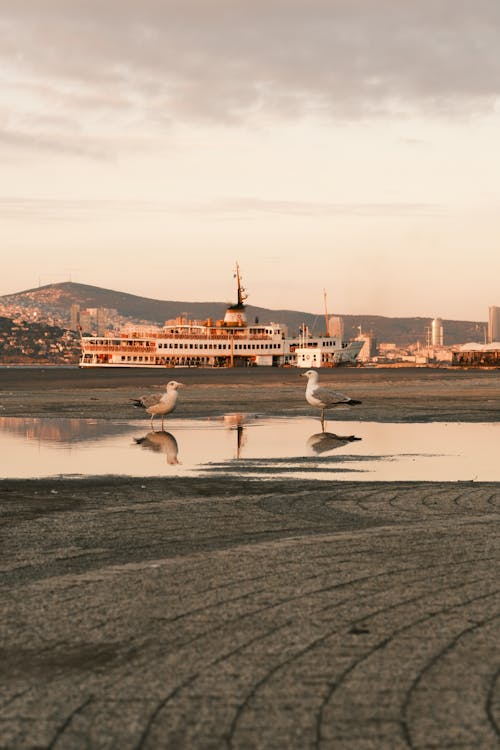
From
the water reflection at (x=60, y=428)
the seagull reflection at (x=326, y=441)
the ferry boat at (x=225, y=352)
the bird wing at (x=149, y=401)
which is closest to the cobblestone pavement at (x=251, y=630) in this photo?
the seagull reflection at (x=326, y=441)

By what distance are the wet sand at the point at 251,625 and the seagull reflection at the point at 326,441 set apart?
808cm

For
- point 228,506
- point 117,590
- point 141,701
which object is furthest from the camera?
point 228,506

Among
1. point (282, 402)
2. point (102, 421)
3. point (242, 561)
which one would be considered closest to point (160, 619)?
point (242, 561)

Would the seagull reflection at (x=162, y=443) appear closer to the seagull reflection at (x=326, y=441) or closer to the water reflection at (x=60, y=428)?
the water reflection at (x=60, y=428)

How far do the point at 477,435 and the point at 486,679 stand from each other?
18792mm

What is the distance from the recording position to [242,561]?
853 cm

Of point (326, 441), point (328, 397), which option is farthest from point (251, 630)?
point (328, 397)

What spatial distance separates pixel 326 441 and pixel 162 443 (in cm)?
376

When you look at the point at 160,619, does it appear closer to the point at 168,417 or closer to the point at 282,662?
the point at 282,662

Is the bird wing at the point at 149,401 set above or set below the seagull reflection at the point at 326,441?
above

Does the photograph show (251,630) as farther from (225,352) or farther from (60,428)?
(225,352)

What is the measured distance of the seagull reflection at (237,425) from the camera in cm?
2128

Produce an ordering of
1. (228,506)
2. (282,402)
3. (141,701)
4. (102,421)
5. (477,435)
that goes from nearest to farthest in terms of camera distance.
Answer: (141,701)
(228,506)
(477,435)
(102,421)
(282,402)

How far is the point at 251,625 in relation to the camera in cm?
643
